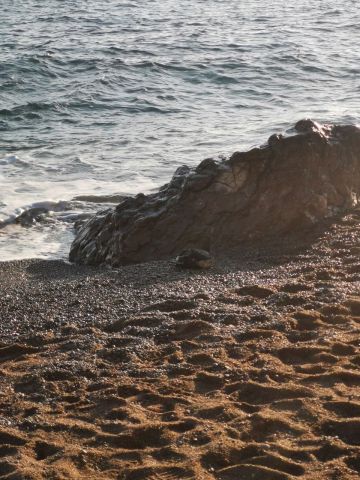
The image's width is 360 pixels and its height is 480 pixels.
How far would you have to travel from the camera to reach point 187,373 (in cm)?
484

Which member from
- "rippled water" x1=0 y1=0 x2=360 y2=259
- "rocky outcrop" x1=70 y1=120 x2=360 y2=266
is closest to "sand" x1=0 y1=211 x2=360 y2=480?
"rocky outcrop" x1=70 y1=120 x2=360 y2=266

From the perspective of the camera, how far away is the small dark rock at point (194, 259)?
285 inches

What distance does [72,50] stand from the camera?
2086cm

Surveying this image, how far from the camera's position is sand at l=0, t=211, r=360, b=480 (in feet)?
12.6

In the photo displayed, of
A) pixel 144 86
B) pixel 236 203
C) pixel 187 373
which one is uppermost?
pixel 144 86

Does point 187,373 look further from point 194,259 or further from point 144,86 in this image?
point 144,86

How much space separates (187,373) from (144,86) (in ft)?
45.2

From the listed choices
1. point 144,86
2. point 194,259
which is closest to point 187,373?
point 194,259

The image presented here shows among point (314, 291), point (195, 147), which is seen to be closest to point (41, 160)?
point (195, 147)

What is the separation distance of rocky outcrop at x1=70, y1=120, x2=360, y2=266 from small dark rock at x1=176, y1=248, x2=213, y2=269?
23.2 inches

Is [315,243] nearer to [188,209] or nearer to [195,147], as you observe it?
[188,209]

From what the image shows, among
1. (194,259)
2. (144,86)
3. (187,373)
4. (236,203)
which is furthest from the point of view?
(144,86)

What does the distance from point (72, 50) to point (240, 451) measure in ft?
59.6

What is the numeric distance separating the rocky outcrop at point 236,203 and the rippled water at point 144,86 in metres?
1.03
